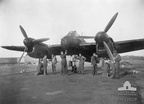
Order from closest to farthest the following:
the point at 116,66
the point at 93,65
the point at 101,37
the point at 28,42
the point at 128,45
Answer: the point at 116,66
the point at 101,37
the point at 93,65
the point at 128,45
the point at 28,42

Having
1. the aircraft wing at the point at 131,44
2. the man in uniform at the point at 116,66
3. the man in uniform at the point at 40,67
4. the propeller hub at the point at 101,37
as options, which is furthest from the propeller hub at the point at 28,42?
the aircraft wing at the point at 131,44

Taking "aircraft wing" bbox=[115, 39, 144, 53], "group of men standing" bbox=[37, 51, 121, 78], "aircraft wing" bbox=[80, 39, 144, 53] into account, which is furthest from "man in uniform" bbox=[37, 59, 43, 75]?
"aircraft wing" bbox=[115, 39, 144, 53]

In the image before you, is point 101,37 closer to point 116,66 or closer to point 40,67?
point 116,66

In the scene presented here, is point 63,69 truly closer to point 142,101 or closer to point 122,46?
point 122,46

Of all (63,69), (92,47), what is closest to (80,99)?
(63,69)

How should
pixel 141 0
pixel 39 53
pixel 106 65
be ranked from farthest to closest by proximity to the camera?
pixel 39 53, pixel 106 65, pixel 141 0

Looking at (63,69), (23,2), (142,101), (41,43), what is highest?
(23,2)

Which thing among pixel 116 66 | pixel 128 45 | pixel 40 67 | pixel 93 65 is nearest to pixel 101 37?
pixel 116 66

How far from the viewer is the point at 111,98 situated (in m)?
5.41

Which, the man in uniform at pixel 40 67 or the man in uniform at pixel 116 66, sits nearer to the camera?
the man in uniform at pixel 116 66

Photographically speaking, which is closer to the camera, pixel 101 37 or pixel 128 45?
pixel 101 37

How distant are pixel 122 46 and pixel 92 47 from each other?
2820mm

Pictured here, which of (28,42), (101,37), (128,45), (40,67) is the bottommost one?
(40,67)

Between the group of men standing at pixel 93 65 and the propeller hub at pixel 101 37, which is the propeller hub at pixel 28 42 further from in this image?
the propeller hub at pixel 101 37
